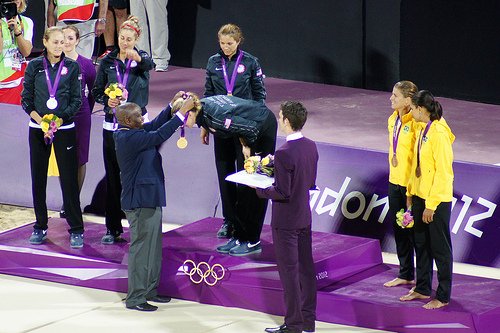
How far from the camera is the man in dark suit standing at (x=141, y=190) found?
9445mm

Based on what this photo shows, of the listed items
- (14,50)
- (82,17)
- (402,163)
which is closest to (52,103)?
(14,50)

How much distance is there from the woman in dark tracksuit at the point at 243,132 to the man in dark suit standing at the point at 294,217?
826 millimetres

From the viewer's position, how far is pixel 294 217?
29.0ft

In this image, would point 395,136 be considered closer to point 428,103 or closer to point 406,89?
point 406,89

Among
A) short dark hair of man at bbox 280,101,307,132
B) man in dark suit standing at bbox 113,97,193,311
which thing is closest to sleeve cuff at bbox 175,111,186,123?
man in dark suit standing at bbox 113,97,193,311

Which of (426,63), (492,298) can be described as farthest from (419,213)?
(426,63)

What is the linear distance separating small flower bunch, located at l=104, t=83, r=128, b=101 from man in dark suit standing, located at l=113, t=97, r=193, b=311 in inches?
30.3

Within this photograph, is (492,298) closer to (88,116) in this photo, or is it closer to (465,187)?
(465,187)

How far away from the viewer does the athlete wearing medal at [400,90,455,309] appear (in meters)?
8.97

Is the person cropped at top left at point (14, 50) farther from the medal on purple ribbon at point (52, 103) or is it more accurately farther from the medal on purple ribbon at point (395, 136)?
the medal on purple ribbon at point (395, 136)

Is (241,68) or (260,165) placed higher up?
(241,68)

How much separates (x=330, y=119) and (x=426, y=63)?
162 cm

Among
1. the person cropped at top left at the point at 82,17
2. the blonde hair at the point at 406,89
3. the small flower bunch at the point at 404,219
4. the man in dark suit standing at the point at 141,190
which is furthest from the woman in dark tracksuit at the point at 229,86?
the person cropped at top left at the point at 82,17

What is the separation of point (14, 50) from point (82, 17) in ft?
9.36
